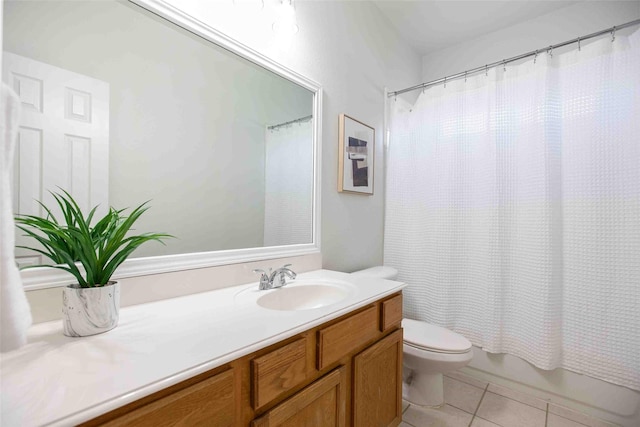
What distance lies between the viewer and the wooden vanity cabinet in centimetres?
60

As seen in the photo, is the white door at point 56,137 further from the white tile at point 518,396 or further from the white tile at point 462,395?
the white tile at point 518,396

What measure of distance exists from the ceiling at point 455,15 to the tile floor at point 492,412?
2648mm

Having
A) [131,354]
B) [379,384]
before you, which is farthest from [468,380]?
[131,354]

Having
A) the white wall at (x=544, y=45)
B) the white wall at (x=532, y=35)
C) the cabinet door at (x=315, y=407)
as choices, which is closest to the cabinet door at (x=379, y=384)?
the cabinet door at (x=315, y=407)

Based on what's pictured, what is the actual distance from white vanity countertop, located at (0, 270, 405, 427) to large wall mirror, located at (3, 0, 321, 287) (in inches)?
8.2

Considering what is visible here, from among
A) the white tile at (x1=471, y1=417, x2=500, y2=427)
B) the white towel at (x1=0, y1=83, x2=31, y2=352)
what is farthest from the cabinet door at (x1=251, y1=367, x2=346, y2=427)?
Result: the white tile at (x1=471, y1=417, x2=500, y2=427)

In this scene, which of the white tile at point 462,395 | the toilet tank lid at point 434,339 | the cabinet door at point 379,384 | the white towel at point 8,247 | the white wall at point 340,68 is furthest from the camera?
the white tile at point 462,395

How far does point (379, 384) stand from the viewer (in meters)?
1.25

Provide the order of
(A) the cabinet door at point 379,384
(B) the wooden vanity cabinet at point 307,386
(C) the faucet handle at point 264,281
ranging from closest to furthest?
(B) the wooden vanity cabinet at point 307,386
(A) the cabinet door at point 379,384
(C) the faucet handle at point 264,281

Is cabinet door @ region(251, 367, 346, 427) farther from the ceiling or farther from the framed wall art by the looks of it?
the ceiling

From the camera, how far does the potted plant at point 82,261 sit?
73 cm

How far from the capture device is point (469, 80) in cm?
198

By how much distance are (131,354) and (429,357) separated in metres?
1.44

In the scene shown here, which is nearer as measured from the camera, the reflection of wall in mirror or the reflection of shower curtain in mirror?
the reflection of wall in mirror
